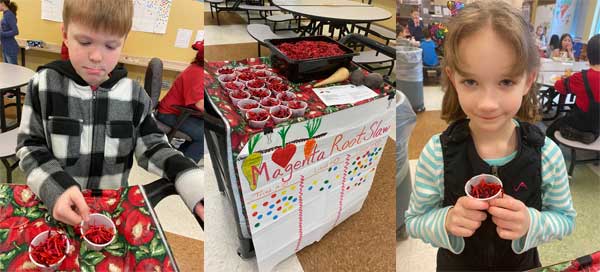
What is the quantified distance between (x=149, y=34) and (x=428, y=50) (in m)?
0.38

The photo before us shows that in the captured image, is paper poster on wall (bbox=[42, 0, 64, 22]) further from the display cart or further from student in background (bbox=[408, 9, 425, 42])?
student in background (bbox=[408, 9, 425, 42])

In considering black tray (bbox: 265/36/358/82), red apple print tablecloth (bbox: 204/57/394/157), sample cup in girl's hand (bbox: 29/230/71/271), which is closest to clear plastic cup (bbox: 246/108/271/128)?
red apple print tablecloth (bbox: 204/57/394/157)

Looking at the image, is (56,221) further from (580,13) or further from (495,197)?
(580,13)

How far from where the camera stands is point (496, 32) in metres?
0.46

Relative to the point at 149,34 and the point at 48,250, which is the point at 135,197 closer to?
the point at 48,250

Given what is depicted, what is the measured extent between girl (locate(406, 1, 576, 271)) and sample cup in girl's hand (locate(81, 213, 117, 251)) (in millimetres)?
417

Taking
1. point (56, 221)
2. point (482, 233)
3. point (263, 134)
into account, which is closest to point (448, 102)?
point (482, 233)

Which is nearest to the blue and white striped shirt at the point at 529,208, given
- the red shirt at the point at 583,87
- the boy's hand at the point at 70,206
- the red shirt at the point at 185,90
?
the red shirt at the point at 583,87

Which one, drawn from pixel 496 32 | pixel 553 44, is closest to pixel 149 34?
pixel 496 32

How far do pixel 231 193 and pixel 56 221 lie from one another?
0.30 m

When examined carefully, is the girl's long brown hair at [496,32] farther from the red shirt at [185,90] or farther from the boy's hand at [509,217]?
the red shirt at [185,90]

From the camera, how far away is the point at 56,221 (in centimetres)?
50

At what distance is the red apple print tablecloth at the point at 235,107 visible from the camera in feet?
2.21

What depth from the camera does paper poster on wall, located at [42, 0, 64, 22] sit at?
477mm
